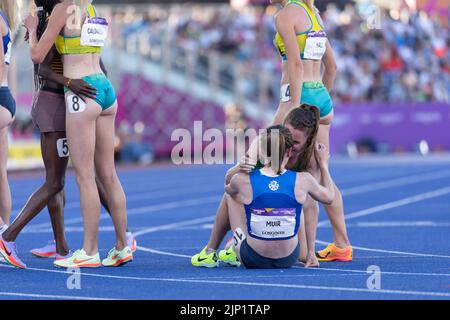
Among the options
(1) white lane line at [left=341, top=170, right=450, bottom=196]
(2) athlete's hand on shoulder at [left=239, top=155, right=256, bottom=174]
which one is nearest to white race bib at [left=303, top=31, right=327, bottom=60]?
(2) athlete's hand on shoulder at [left=239, top=155, right=256, bottom=174]

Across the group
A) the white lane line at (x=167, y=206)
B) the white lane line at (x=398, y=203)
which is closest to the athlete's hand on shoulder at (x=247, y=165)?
the white lane line at (x=398, y=203)

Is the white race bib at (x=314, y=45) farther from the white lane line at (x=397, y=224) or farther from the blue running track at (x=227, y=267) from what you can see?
the white lane line at (x=397, y=224)

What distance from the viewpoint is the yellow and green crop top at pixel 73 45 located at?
27.8ft

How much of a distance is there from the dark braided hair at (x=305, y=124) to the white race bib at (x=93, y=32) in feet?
4.69

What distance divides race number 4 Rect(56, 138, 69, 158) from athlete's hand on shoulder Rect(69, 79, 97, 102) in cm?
45

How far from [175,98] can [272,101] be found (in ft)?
8.65

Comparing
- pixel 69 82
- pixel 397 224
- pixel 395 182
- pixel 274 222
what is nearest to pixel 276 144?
pixel 274 222

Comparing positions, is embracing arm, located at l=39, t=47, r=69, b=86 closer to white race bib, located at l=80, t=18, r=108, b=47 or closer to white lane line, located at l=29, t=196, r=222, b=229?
white race bib, located at l=80, t=18, r=108, b=47

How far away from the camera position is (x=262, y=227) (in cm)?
826

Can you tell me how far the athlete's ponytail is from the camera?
816cm

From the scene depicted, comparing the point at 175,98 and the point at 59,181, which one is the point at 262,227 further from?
the point at 175,98

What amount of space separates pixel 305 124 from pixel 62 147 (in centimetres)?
179
